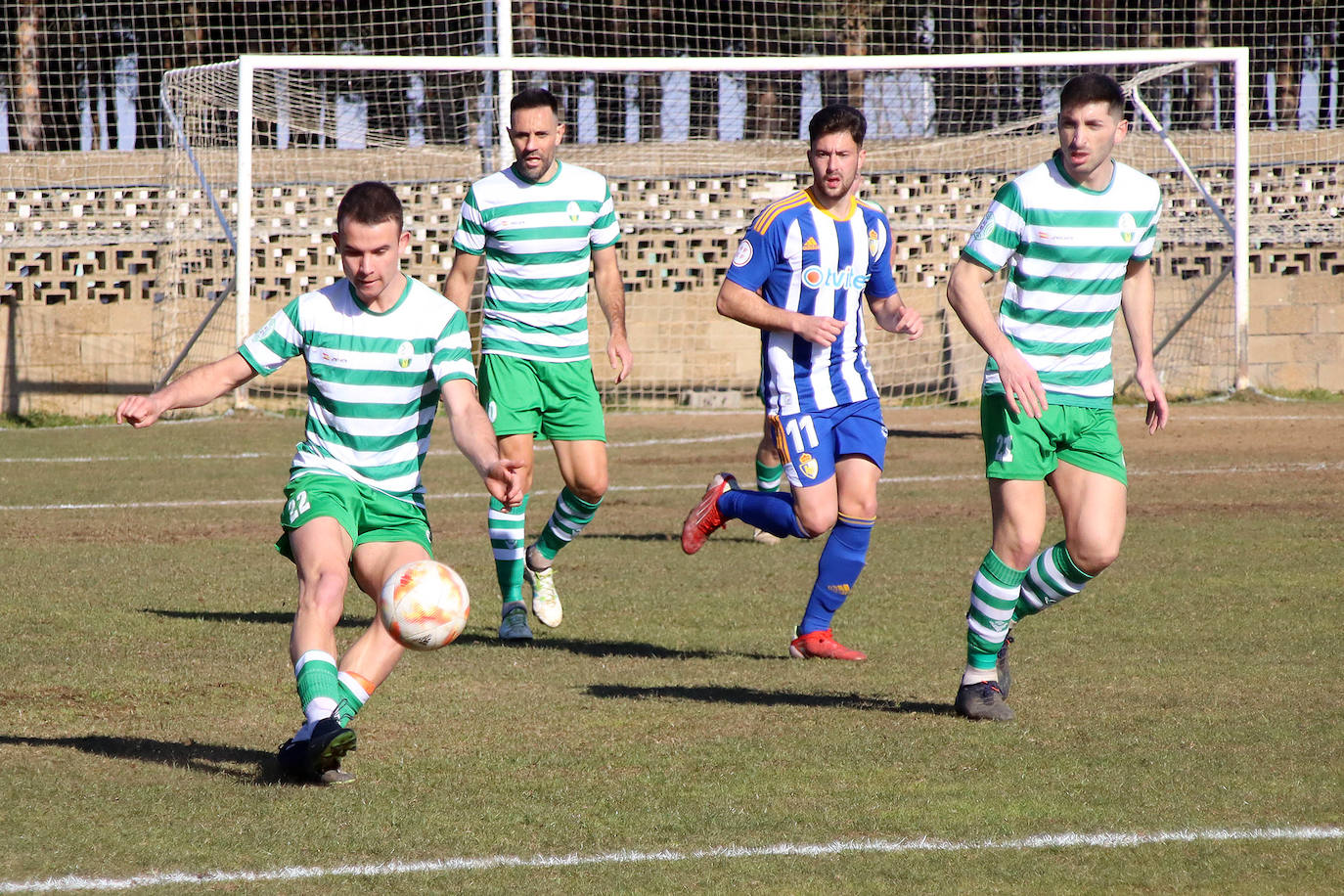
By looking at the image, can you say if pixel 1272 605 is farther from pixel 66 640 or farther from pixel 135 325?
pixel 135 325

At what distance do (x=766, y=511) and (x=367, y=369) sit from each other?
7.67ft

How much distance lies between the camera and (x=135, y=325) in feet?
67.7

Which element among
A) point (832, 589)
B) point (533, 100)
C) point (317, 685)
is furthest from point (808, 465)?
point (317, 685)

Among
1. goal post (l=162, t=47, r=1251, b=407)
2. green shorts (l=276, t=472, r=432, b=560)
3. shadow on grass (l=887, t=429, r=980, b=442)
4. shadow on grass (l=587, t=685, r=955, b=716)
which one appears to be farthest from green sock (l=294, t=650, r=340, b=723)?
goal post (l=162, t=47, r=1251, b=407)

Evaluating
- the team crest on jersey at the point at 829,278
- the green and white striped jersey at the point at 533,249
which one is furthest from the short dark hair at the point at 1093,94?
the green and white striped jersey at the point at 533,249

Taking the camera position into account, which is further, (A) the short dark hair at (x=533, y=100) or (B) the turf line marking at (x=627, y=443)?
(B) the turf line marking at (x=627, y=443)

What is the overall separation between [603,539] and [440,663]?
143 inches

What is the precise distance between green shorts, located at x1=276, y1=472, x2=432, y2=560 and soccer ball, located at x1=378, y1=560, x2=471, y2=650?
264 mm

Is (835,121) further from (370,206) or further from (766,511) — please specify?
(370,206)

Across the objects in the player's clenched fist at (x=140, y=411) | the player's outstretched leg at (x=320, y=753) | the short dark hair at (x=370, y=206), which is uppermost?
the short dark hair at (x=370, y=206)

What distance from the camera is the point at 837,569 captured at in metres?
6.20

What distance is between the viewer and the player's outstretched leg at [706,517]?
22.0 ft

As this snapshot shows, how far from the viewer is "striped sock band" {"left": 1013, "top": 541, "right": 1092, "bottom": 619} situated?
5.21 meters

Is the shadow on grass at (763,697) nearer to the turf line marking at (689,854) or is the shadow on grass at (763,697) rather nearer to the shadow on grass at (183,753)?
the shadow on grass at (183,753)
